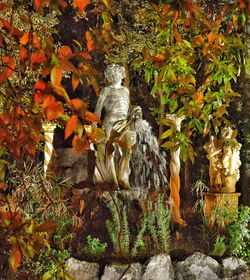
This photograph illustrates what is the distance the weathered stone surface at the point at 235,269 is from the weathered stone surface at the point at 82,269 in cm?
183

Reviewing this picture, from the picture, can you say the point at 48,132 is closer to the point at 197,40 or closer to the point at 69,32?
the point at 69,32

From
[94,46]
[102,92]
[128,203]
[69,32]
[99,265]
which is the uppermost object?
[69,32]

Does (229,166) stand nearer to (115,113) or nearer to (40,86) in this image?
(115,113)

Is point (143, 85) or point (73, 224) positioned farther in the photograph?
point (143, 85)

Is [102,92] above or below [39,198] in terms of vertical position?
above

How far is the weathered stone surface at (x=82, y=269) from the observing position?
32.7ft

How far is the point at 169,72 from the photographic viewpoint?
497 cm

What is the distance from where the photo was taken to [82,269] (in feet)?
32.9

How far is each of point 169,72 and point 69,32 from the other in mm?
13892

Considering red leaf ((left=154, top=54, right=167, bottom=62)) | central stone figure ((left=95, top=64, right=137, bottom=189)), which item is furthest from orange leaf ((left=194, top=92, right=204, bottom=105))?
central stone figure ((left=95, top=64, right=137, bottom=189))

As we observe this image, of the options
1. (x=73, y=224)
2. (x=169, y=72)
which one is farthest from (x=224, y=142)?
(x=73, y=224)

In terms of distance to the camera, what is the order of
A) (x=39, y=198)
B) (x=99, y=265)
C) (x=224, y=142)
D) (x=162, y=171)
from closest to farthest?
(x=224, y=142) → (x=99, y=265) → (x=39, y=198) → (x=162, y=171)

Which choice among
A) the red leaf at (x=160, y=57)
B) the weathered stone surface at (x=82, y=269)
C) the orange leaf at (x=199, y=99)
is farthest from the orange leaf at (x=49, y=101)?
the weathered stone surface at (x=82, y=269)

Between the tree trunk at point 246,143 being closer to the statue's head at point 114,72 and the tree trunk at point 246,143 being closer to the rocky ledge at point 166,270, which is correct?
the statue's head at point 114,72
